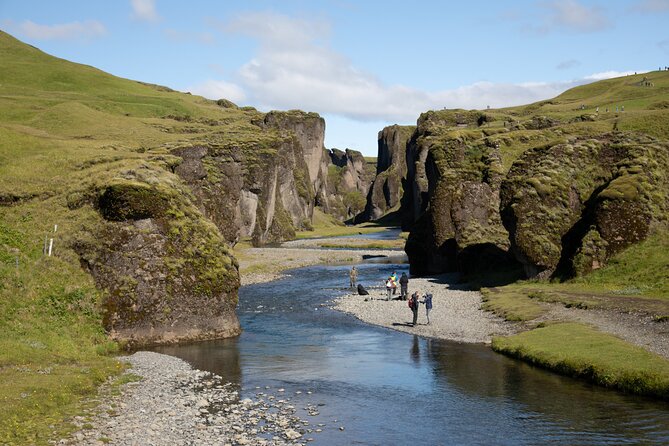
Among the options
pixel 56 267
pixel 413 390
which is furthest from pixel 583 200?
pixel 56 267

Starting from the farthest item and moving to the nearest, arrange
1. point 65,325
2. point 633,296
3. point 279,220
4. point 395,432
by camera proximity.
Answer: point 279,220
point 633,296
point 65,325
point 395,432

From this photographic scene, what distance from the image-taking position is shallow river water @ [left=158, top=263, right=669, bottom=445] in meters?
25.1

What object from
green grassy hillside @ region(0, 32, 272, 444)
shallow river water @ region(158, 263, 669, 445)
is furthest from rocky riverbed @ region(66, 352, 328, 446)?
green grassy hillside @ region(0, 32, 272, 444)

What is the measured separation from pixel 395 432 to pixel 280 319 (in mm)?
29934

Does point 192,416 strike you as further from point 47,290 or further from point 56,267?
point 56,267

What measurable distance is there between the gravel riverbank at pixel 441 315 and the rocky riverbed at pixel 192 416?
19917 millimetres

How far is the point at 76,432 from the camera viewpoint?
2297cm

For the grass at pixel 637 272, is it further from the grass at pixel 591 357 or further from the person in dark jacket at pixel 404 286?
the person in dark jacket at pixel 404 286

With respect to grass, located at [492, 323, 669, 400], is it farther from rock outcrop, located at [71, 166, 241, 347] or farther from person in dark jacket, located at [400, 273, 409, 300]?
person in dark jacket, located at [400, 273, 409, 300]

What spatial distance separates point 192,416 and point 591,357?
21595 mm

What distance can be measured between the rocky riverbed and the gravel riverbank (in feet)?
65.3

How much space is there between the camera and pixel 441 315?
55.8 metres

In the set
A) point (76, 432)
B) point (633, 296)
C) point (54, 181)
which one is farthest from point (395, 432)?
point (54, 181)

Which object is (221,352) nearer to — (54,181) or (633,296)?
(54,181)
